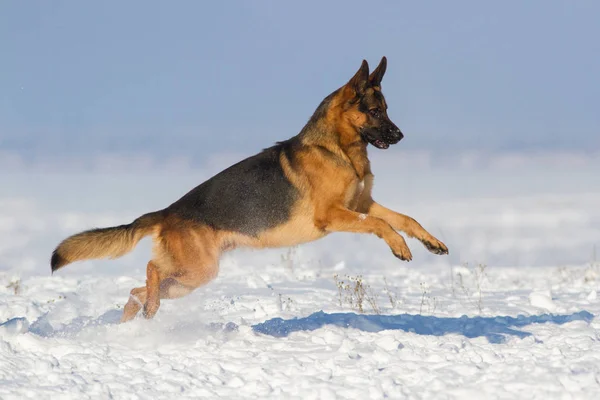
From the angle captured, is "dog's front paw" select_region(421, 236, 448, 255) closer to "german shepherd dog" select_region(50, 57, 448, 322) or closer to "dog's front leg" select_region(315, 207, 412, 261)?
"german shepherd dog" select_region(50, 57, 448, 322)

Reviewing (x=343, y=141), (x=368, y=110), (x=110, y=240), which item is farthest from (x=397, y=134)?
(x=110, y=240)

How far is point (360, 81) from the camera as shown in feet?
26.1

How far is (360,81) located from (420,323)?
283cm

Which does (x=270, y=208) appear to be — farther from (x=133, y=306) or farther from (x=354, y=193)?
(x=133, y=306)

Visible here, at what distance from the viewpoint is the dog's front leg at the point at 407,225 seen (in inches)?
295

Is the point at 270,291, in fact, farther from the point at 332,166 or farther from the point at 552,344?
the point at 552,344

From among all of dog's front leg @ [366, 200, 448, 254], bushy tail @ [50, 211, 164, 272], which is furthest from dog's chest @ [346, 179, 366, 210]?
bushy tail @ [50, 211, 164, 272]

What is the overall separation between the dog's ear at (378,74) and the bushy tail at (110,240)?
2.69 meters

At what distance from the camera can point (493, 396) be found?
17.3 ft

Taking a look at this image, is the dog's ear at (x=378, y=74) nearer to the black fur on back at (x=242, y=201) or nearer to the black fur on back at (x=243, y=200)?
the black fur on back at (x=243, y=200)

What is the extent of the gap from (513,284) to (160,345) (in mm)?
9077

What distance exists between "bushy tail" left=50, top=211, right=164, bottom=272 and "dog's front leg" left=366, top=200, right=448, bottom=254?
91.1 inches

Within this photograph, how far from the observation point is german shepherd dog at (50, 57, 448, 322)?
7656 millimetres

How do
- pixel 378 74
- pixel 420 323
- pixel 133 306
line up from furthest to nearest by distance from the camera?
1. pixel 420 323
2. pixel 378 74
3. pixel 133 306
